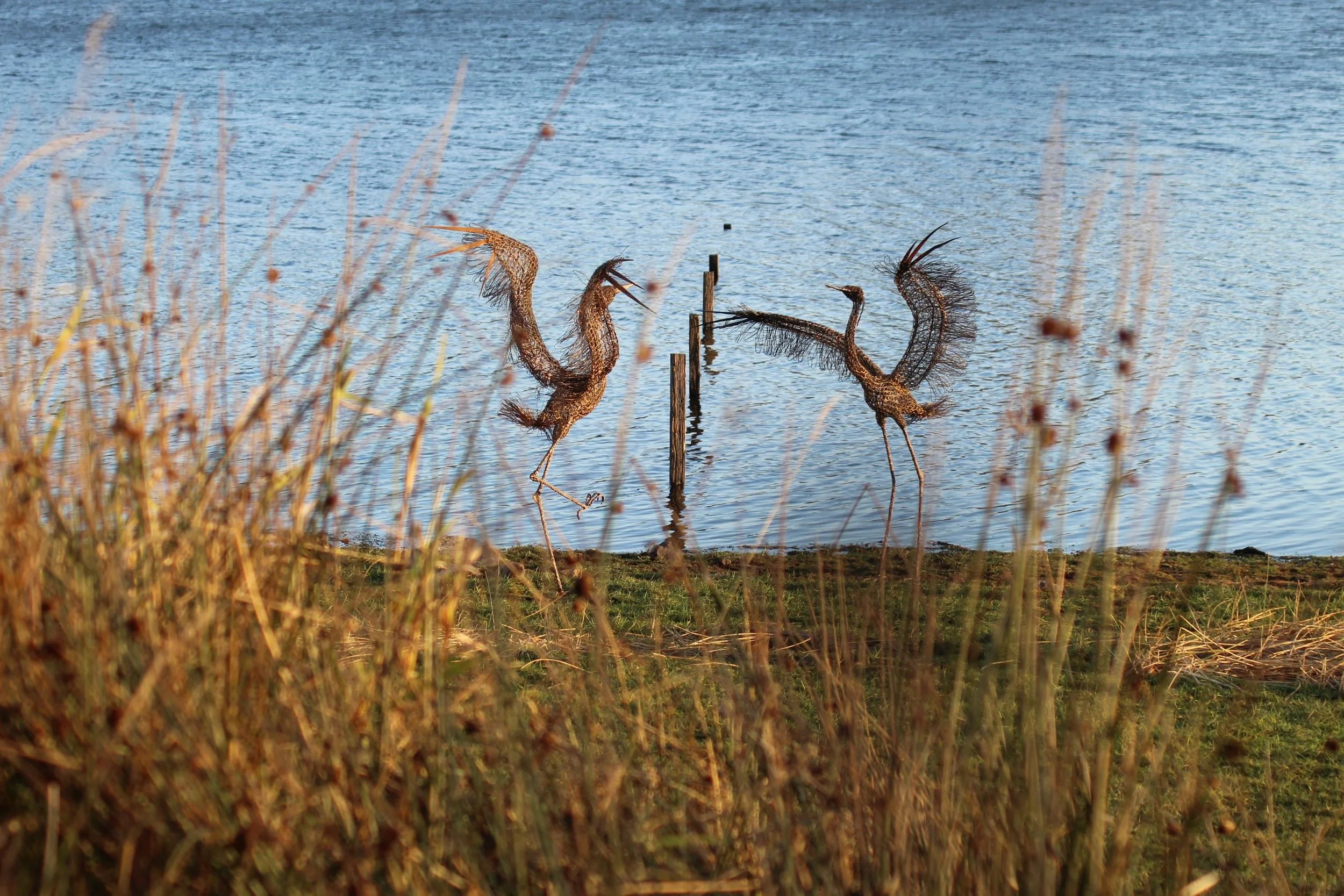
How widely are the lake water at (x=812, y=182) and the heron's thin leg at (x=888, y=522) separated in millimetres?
244

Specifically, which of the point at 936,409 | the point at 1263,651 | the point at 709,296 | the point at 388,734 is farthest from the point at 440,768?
the point at 709,296

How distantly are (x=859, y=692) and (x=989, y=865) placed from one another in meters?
0.44

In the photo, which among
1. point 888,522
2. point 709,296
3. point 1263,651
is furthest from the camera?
point 709,296

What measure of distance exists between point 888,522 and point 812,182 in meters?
23.2

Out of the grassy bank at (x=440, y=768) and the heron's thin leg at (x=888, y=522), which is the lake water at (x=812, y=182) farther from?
the grassy bank at (x=440, y=768)

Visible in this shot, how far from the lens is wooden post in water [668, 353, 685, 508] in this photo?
34.1 ft

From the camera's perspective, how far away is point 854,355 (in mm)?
8391

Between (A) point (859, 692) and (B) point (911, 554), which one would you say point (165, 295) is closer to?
(B) point (911, 554)

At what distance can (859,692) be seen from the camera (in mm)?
2668

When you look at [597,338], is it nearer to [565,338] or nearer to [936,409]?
[565,338]

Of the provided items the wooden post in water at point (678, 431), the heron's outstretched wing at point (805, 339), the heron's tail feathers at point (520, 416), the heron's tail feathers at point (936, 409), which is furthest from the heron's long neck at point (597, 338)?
the wooden post in water at point (678, 431)

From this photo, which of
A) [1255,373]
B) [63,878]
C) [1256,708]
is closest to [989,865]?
[63,878]

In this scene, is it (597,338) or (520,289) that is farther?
(597,338)

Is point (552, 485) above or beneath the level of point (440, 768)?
beneath
